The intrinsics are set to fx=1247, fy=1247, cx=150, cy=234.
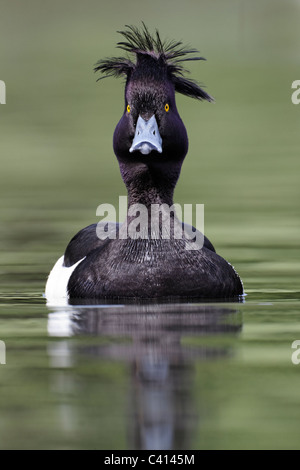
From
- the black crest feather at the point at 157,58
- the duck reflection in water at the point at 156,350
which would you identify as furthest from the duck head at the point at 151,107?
the duck reflection in water at the point at 156,350

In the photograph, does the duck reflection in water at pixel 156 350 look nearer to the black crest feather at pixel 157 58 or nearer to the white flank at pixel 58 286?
the white flank at pixel 58 286

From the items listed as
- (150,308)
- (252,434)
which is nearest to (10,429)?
(252,434)

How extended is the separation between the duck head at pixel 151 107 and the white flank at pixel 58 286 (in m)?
1.20

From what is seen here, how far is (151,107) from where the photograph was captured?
11.4 metres

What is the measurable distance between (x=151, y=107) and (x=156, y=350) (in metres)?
3.44

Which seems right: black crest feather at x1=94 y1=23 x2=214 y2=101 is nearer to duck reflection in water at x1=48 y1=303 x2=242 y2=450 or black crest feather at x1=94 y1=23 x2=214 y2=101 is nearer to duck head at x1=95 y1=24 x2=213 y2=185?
duck head at x1=95 y1=24 x2=213 y2=185

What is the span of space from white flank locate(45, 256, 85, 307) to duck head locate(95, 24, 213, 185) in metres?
1.20

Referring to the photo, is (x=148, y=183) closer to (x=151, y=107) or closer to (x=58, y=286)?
(x=151, y=107)

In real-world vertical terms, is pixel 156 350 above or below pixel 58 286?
below

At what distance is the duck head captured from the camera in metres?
11.4

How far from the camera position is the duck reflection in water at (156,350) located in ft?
21.6

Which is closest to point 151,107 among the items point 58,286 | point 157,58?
point 157,58

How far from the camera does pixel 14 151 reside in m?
25.0
